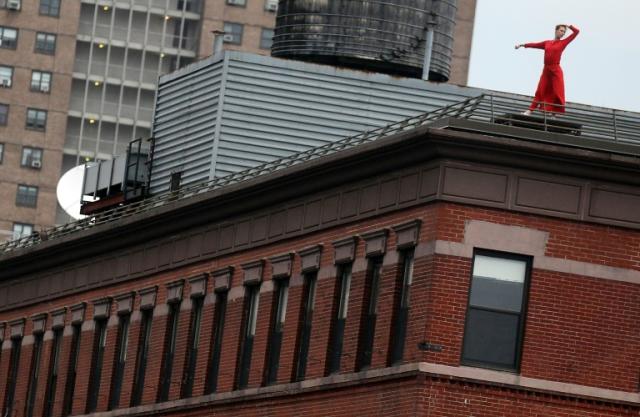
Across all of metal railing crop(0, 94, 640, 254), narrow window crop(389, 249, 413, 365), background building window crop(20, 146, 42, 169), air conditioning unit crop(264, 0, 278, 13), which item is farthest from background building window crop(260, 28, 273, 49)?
narrow window crop(389, 249, 413, 365)

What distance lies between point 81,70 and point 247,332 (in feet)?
345

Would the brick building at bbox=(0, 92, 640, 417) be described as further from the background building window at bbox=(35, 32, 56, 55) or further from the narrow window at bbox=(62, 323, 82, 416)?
the background building window at bbox=(35, 32, 56, 55)

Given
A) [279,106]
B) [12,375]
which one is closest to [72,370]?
[12,375]

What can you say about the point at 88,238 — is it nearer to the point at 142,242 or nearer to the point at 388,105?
the point at 142,242

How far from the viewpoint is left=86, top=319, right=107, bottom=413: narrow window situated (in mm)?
60406

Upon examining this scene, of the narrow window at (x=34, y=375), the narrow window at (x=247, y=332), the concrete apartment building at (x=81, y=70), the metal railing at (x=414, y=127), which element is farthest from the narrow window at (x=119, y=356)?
the concrete apartment building at (x=81, y=70)

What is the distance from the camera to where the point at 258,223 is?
51438mm

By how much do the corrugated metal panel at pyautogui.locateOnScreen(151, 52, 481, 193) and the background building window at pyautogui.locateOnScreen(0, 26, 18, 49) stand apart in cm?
9125

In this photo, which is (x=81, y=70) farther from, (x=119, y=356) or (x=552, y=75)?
(x=552, y=75)

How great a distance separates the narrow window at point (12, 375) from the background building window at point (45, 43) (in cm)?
8823

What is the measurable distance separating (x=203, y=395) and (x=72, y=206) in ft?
67.7

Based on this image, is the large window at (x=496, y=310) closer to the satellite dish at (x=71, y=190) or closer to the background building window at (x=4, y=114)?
the satellite dish at (x=71, y=190)

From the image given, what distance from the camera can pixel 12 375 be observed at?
219ft

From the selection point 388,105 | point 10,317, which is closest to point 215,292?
point 388,105
